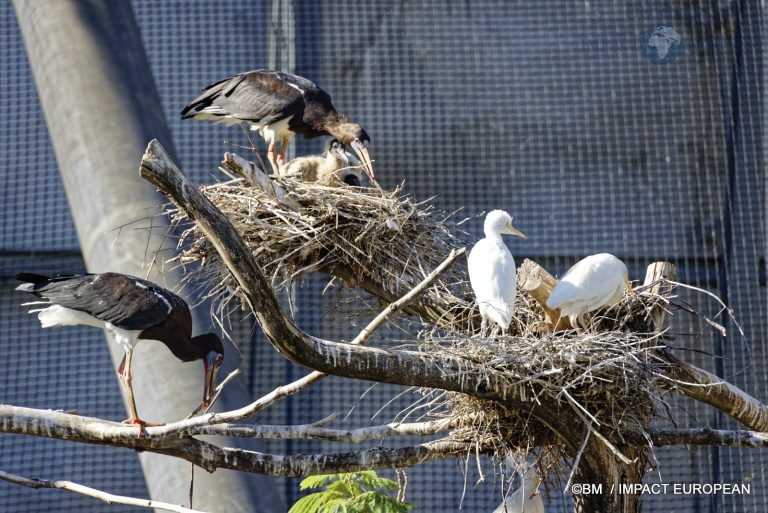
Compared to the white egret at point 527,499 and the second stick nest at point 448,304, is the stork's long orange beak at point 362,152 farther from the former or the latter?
the white egret at point 527,499

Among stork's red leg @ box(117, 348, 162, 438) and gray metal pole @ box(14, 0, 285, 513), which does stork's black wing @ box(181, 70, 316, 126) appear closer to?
gray metal pole @ box(14, 0, 285, 513)

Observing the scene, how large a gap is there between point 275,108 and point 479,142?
2.03 meters

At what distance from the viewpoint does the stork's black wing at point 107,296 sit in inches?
145

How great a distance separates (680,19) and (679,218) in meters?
1.21

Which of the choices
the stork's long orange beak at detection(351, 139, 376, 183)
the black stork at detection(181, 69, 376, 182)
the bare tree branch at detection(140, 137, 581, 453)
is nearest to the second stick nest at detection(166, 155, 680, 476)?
the bare tree branch at detection(140, 137, 581, 453)

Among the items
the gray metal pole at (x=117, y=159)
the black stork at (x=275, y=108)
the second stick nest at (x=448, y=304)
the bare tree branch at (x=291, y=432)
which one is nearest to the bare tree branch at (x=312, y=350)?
the second stick nest at (x=448, y=304)

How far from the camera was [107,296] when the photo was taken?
372cm

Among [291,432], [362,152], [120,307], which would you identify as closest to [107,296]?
[120,307]

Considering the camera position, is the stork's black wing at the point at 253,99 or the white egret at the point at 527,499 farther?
the stork's black wing at the point at 253,99

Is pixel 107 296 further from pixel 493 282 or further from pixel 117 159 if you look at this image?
pixel 117 159

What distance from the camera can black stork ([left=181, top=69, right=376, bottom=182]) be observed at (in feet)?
15.3

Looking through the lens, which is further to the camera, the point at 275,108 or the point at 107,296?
the point at 275,108

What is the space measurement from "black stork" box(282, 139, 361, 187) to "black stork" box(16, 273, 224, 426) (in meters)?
0.88

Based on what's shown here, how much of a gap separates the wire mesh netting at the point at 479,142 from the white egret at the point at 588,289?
7.79ft
